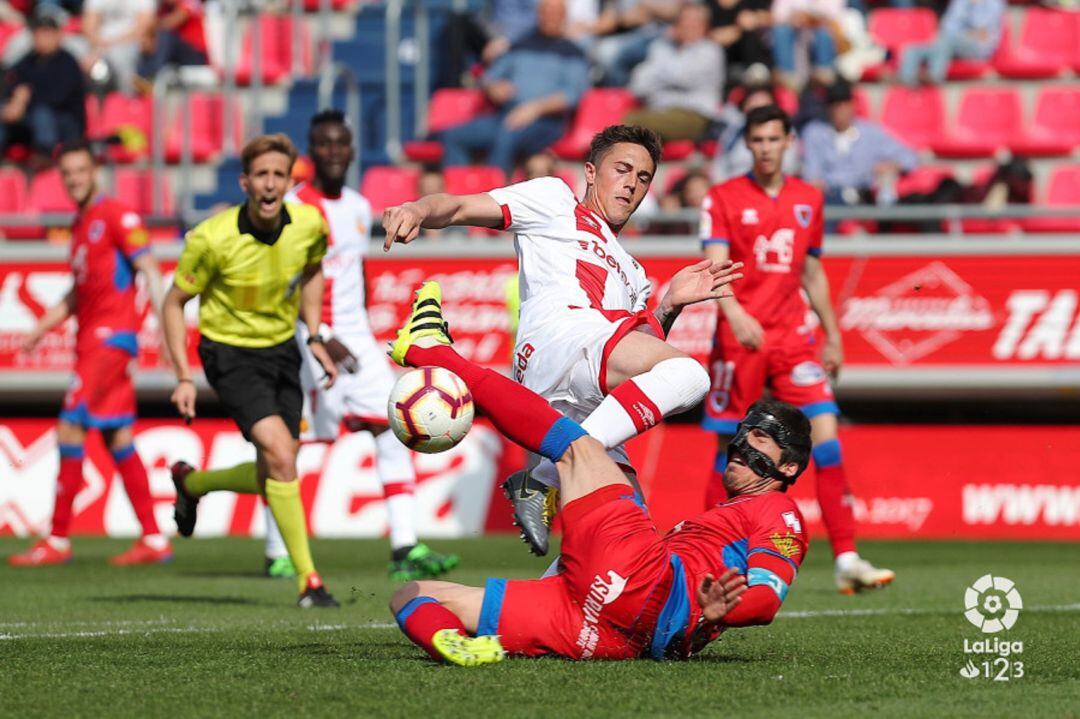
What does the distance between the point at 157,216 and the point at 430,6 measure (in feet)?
15.1

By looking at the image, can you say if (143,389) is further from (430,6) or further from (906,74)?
(906,74)

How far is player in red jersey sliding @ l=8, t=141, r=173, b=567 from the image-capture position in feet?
37.5

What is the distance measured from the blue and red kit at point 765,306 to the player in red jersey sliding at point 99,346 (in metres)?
3.95

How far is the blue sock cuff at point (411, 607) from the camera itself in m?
5.67

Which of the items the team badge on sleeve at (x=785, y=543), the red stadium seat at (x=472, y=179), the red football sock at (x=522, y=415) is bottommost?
the team badge on sleeve at (x=785, y=543)

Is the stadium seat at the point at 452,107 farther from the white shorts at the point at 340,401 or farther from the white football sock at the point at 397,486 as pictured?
the white football sock at the point at 397,486

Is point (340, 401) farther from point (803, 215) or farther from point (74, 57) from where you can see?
point (74, 57)

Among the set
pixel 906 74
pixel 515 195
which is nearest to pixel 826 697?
pixel 515 195

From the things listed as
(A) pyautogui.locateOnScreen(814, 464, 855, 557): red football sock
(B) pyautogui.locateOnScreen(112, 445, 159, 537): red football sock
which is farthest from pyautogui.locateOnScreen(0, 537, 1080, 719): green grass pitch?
(B) pyautogui.locateOnScreen(112, 445, 159, 537): red football sock

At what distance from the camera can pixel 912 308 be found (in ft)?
45.1

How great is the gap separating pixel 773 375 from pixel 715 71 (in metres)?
7.33

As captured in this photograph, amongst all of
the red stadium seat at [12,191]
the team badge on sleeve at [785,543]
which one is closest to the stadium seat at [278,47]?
the red stadium seat at [12,191]

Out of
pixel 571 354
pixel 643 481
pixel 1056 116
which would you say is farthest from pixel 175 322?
pixel 1056 116

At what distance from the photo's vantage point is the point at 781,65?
17.1 m
